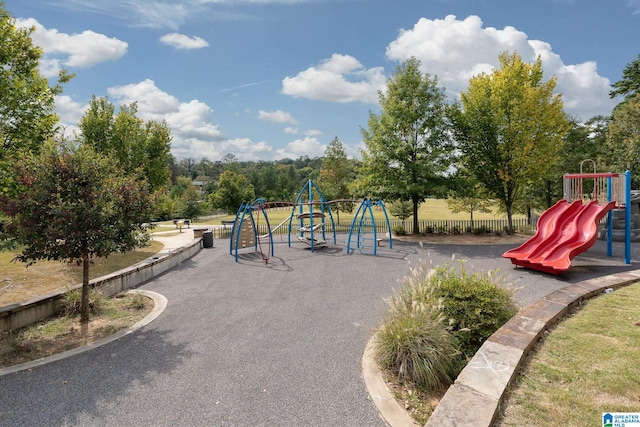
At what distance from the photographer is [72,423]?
377 cm

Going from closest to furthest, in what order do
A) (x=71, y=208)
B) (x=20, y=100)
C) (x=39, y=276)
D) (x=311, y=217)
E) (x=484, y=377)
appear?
(x=484, y=377), (x=71, y=208), (x=20, y=100), (x=39, y=276), (x=311, y=217)

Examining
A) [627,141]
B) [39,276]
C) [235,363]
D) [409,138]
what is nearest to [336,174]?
[409,138]

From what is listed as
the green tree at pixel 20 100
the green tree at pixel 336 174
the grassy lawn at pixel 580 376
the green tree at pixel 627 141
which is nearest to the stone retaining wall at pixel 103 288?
the green tree at pixel 20 100

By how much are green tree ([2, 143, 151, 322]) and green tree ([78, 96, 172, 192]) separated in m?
9.15

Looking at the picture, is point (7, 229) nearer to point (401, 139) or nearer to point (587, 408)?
point (587, 408)

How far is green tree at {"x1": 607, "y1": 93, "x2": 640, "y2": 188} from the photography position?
73.3 feet

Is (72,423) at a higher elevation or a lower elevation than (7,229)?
lower

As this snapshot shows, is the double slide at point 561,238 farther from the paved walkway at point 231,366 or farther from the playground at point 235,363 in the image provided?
the paved walkway at point 231,366

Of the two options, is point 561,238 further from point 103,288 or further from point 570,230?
point 103,288

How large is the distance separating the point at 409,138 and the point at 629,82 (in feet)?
112

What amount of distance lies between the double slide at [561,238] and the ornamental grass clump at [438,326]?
4780mm

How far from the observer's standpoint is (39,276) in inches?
383

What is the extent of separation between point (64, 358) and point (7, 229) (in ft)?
8.39

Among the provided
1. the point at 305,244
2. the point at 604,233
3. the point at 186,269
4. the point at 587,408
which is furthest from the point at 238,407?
the point at 604,233
